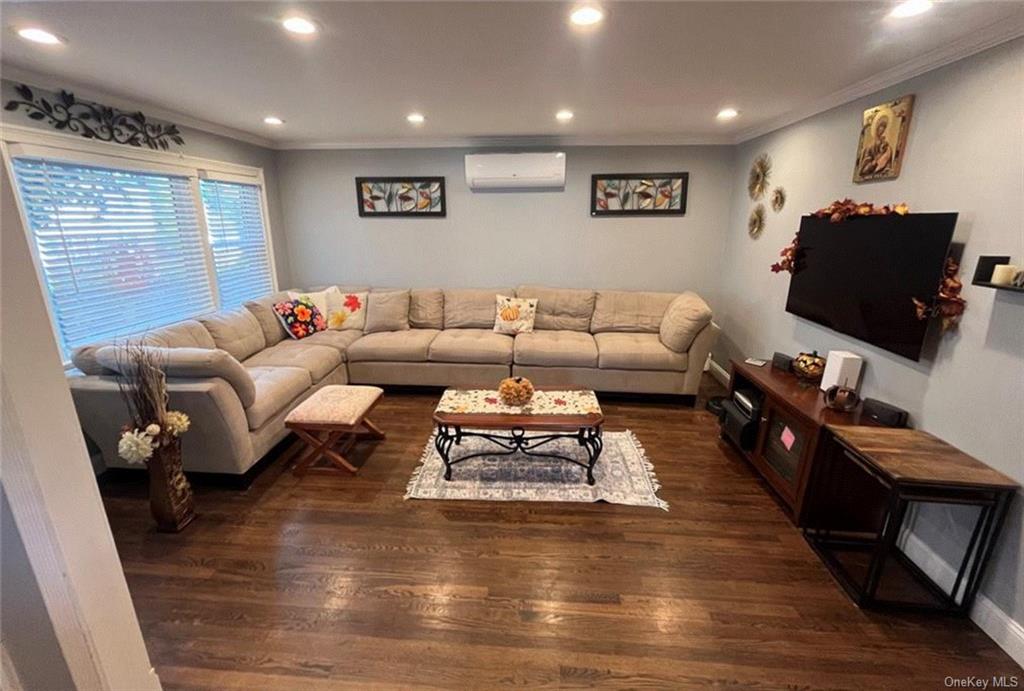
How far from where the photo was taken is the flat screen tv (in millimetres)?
1967

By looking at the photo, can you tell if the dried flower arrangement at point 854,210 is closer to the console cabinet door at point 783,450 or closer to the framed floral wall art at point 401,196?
the console cabinet door at point 783,450

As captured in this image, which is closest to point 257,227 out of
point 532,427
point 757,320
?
point 532,427

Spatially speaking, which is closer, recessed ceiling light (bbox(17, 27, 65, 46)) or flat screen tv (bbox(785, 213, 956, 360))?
recessed ceiling light (bbox(17, 27, 65, 46))

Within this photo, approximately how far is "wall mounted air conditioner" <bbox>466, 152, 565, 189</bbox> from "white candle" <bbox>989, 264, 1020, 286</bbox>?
3.20 meters

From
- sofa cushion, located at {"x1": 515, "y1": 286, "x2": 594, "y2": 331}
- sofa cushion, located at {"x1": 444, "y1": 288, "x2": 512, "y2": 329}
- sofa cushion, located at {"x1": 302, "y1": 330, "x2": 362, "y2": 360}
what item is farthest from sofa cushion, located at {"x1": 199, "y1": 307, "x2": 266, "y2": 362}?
A: sofa cushion, located at {"x1": 515, "y1": 286, "x2": 594, "y2": 331}

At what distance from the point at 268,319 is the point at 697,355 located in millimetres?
3772

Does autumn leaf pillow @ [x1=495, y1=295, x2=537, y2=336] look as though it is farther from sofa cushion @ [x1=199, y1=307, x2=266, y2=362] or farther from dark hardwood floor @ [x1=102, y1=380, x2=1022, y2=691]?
sofa cushion @ [x1=199, y1=307, x2=266, y2=362]

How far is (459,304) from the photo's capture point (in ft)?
14.6

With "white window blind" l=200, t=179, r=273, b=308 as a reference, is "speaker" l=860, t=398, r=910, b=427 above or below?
below

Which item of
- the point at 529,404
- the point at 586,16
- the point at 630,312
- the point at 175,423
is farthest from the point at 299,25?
the point at 630,312

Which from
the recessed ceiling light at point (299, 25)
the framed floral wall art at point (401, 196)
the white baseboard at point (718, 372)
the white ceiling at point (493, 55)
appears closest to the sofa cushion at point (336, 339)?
the framed floral wall art at point (401, 196)

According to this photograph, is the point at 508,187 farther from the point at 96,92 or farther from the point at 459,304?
the point at 96,92

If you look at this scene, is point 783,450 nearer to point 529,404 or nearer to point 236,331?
point 529,404

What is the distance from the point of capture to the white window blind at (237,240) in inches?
148
